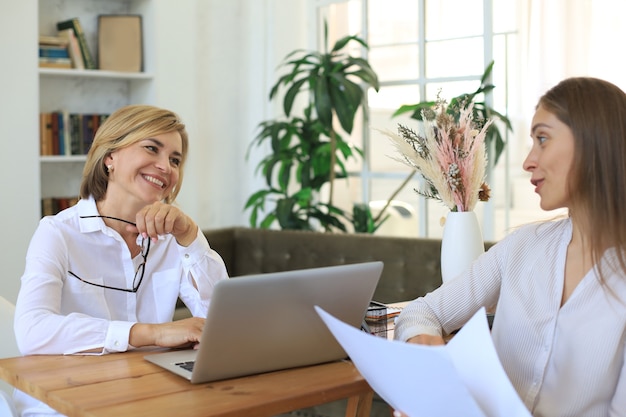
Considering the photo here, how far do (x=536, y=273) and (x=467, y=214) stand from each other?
67cm

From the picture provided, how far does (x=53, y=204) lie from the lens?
16.2 ft

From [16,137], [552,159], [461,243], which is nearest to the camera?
[552,159]

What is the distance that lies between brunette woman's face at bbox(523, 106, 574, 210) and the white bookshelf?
143 inches

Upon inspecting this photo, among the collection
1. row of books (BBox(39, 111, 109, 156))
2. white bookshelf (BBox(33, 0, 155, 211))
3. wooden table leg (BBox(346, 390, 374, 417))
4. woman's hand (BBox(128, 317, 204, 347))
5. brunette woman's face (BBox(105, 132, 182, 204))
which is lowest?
wooden table leg (BBox(346, 390, 374, 417))

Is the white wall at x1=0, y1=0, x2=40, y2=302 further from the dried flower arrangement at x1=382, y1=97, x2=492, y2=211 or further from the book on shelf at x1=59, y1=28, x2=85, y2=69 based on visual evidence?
the dried flower arrangement at x1=382, y1=97, x2=492, y2=211

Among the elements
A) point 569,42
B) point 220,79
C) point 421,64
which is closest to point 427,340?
point 569,42

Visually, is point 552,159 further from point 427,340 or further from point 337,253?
point 337,253

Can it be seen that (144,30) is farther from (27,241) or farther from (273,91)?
(27,241)

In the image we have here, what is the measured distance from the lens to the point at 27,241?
4629 millimetres

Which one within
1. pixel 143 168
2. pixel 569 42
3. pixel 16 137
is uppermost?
pixel 569 42

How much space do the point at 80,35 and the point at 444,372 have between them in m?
4.10

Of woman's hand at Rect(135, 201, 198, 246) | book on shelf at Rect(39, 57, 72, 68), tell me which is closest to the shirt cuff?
woman's hand at Rect(135, 201, 198, 246)

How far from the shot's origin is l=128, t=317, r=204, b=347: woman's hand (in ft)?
6.23

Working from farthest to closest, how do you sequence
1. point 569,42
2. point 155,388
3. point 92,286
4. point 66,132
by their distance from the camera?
point 66,132 → point 569,42 → point 92,286 → point 155,388
